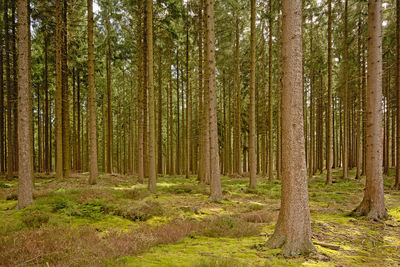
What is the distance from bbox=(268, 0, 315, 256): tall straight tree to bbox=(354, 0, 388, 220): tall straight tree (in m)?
4.56

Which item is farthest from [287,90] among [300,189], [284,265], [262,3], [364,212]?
[262,3]

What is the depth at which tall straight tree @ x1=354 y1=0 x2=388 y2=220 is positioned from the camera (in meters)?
8.10

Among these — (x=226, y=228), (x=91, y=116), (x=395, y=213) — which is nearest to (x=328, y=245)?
(x=226, y=228)

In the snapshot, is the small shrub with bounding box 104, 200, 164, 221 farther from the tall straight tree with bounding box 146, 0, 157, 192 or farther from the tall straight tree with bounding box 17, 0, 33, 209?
the tall straight tree with bounding box 146, 0, 157, 192

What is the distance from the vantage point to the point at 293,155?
5.09 meters

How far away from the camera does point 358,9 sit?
18016mm

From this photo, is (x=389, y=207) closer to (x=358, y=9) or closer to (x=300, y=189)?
(x=300, y=189)

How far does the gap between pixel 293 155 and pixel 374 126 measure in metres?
5.11

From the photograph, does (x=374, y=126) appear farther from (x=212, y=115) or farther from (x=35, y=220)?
(x=35, y=220)

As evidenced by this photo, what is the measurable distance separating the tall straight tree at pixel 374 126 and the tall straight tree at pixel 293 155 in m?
4.56

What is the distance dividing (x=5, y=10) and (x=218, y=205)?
694 inches

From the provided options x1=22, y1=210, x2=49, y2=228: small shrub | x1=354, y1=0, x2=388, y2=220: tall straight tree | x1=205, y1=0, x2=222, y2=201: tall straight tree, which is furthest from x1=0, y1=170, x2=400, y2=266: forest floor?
x1=205, y1=0, x2=222, y2=201: tall straight tree

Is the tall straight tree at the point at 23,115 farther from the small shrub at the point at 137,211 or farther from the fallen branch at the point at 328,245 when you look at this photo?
the fallen branch at the point at 328,245

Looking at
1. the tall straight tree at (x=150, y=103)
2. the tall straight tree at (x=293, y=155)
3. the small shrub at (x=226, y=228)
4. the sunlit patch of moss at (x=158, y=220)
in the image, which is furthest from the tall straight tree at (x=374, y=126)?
the tall straight tree at (x=150, y=103)
